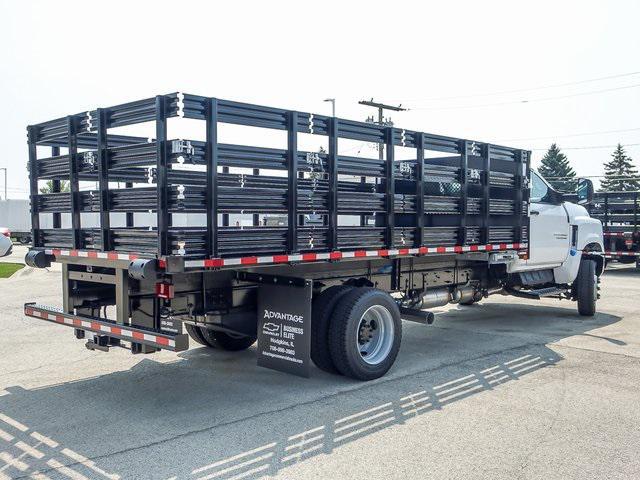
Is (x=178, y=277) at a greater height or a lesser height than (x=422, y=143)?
lesser

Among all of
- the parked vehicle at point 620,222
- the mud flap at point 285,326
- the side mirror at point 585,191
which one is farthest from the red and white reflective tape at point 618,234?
the mud flap at point 285,326

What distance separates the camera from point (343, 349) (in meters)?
6.04

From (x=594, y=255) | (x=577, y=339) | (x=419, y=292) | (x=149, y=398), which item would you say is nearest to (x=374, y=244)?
(x=419, y=292)

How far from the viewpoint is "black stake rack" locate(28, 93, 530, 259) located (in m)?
4.90

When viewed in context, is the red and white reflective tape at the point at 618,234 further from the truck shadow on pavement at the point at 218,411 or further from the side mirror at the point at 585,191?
the truck shadow on pavement at the point at 218,411

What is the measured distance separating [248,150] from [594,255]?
7893 millimetres

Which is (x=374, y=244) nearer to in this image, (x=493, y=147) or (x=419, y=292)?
(x=419, y=292)

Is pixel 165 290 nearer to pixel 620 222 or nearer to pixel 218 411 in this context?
pixel 218 411

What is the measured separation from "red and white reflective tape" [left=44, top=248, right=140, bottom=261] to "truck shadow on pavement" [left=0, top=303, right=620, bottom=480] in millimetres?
1332

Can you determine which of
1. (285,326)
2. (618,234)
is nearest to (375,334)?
(285,326)

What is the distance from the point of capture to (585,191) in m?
9.62

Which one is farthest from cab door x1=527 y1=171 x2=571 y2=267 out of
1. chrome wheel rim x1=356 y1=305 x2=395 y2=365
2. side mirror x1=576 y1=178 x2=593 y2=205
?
chrome wheel rim x1=356 y1=305 x2=395 y2=365

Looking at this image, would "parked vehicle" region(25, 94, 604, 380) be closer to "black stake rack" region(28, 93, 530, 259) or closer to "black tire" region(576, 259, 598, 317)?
"black stake rack" region(28, 93, 530, 259)

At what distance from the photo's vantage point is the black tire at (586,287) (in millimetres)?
10359
